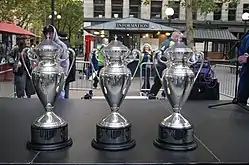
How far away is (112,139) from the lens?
174 cm

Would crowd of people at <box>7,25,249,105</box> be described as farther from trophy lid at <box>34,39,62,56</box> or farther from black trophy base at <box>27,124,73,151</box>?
black trophy base at <box>27,124,73,151</box>

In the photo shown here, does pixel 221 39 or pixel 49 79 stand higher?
pixel 221 39

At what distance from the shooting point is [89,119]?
94.8 inches

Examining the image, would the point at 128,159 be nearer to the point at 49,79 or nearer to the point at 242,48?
the point at 49,79

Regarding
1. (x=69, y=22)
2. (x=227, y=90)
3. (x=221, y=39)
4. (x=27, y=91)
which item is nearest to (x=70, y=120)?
(x=27, y=91)

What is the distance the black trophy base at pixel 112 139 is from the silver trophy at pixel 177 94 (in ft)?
0.54

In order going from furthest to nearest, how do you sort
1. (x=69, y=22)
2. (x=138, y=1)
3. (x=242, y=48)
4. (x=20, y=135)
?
(x=69, y=22) → (x=138, y=1) → (x=242, y=48) → (x=20, y=135)

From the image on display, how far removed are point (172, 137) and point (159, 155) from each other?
16 centimetres

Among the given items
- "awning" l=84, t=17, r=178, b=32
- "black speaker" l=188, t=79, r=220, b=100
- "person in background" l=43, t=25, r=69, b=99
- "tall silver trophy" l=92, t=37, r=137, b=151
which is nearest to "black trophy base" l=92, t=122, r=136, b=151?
"tall silver trophy" l=92, t=37, r=137, b=151

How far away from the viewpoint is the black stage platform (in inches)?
62.8

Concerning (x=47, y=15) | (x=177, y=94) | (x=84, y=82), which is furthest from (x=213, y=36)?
(x=177, y=94)

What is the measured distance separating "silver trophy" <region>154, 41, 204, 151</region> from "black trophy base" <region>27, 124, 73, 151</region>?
19.1 inches

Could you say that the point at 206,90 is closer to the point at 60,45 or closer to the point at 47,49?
the point at 60,45

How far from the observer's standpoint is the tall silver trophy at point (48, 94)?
1.71 m
